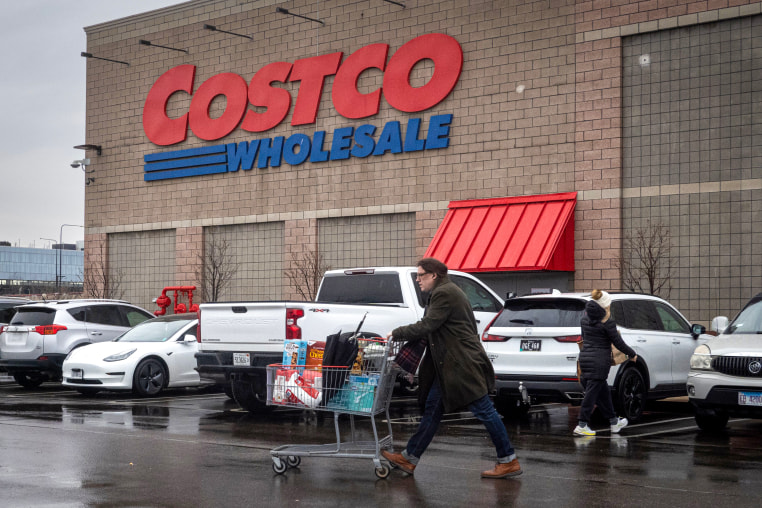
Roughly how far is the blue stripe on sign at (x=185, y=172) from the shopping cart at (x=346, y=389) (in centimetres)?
2279

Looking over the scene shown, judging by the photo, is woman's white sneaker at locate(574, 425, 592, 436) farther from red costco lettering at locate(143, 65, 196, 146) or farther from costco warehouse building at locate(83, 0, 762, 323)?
red costco lettering at locate(143, 65, 196, 146)

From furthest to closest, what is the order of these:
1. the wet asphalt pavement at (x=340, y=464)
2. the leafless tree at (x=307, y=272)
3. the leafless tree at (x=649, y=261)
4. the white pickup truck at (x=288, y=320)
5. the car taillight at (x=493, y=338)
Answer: the leafless tree at (x=307, y=272) → the leafless tree at (x=649, y=261) → the car taillight at (x=493, y=338) → the white pickup truck at (x=288, y=320) → the wet asphalt pavement at (x=340, y=464)

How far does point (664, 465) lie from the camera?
31.5ft

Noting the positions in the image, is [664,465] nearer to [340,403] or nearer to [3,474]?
[340,403]

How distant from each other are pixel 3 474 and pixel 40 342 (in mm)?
11491

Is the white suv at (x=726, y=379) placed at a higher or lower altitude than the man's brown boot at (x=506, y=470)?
higher

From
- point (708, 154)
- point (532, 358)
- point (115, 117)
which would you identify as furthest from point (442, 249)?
point (115, 117)

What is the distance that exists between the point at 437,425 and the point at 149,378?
401 inches

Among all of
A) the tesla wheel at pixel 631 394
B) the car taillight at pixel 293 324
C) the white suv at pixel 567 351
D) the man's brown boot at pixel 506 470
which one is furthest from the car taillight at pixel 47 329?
the man's brown boot at pixel 506 470

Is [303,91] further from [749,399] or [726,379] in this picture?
[749,399]

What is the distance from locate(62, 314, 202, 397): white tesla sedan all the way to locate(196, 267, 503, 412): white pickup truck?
3240 millimetres

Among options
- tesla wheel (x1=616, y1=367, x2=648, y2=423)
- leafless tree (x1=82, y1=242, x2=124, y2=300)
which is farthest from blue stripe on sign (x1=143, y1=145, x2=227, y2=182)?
tesla wheel (x1=616, y1=367, x2=648, y2=423)

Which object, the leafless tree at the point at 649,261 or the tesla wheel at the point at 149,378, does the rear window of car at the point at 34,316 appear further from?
the leafless tree at the point at 649,261

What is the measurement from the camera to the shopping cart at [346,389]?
28.8 feet
